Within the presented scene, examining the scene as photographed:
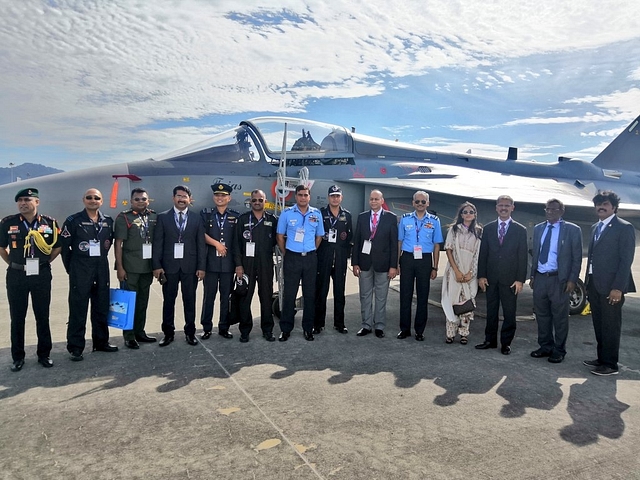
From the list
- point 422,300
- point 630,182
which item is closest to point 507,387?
point 422,300

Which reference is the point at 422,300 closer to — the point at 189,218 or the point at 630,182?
the point at 189,218

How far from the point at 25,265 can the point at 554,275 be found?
549 cm

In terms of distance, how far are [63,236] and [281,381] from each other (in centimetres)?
268

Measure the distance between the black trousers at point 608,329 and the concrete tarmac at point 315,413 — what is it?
21 cm

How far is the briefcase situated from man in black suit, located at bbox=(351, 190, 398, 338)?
2678mm

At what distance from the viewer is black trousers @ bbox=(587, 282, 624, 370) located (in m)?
4.35

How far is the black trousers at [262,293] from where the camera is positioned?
16.8 feet

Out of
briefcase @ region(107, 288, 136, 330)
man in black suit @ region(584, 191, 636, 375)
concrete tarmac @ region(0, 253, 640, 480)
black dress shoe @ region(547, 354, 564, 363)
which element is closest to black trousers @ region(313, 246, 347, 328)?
concrete tarmac @ region(0, 253, 640, 480)

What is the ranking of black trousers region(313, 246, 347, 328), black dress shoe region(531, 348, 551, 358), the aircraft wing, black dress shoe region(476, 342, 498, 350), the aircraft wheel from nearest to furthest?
black dress shoe region(531, 348, 551, 358), black dress shoe region(476, 342, 498, 350), black trousers region(313, 246, 347, 328), the aircraft wheel, the aircraft wing

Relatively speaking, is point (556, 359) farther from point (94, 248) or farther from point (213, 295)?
point (94, 248)

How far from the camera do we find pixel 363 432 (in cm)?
302

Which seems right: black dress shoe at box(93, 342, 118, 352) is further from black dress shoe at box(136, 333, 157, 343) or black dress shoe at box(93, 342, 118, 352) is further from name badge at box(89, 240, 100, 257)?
name badge at box(89, 240, 100, 257)

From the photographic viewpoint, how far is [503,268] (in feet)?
16.3

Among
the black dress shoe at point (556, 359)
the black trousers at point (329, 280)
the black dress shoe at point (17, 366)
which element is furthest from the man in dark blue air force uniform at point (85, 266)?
the black dress shoe at point (556, 359)
